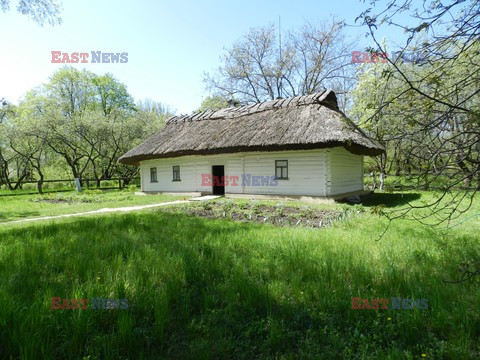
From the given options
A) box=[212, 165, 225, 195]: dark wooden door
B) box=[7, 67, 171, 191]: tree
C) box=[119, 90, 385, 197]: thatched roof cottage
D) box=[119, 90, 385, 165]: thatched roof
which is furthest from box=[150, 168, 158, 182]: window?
box=[7, 67, 171, 191]: tree

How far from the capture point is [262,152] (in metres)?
14.7

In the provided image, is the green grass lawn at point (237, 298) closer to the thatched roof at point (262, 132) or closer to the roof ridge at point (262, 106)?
the thatched roof at point (262, 132)

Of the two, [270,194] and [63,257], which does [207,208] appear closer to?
[270,194]

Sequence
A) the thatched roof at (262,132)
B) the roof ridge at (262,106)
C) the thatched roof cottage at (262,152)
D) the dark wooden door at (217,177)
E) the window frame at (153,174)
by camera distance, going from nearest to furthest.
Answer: the thatched roof at (262,132)
the thatched roof cottage at (262,152)
the roof ridge at (262,106)
the dark wooden door at (217,177)
the window frame at (153,174)

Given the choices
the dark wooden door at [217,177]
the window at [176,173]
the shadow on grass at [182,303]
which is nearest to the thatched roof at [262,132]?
the window at [176,173]

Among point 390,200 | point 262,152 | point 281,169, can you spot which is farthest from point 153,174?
point 390,200

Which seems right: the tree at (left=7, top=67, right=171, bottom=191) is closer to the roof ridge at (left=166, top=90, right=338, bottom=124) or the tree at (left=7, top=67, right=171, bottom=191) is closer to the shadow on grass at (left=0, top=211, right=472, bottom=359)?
the roof ridge at (left=166, top=90, right=338, bottom=124)

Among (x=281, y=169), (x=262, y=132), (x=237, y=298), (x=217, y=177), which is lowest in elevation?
(x=237, y=298)

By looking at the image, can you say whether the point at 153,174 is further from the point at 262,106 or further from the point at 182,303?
the point at 182,303

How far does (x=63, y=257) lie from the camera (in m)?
3.91

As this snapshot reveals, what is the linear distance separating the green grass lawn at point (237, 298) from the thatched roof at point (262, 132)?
28.3ft

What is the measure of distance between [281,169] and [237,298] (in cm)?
1175

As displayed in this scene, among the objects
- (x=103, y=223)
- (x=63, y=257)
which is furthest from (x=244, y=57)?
(x=63, y=257)

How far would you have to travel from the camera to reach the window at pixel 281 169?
14234 mm
